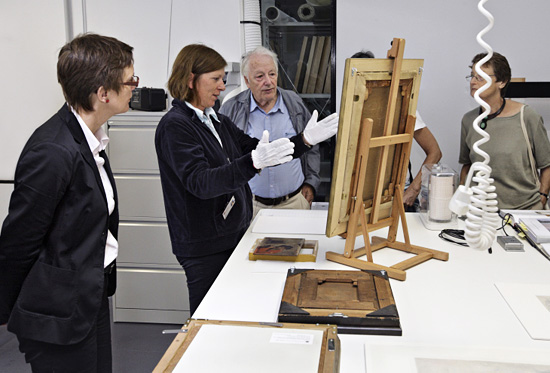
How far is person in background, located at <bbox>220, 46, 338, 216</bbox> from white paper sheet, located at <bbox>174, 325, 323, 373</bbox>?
68.6 inches

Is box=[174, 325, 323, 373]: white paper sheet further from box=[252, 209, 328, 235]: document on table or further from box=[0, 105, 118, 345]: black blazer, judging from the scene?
box=[252, 209, 328, 235]: document on table

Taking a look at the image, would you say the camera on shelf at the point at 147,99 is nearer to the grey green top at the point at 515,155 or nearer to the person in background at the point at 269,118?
the person in background at the point at 269,118

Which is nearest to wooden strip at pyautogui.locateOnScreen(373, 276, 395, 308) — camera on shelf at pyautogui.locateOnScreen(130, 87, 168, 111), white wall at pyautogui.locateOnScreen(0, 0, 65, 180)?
camera on shelf at pyautogui.locateOnScreen(130, 87, 168, 111)

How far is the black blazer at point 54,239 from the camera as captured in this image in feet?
4.89

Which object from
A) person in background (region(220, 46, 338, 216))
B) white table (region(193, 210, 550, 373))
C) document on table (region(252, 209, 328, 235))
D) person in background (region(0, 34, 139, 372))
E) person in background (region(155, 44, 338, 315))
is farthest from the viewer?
person in background (region(220, 46, 338, 216))

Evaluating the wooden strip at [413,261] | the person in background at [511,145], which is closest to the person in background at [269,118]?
the person in background at [511,145]

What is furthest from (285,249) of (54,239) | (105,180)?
(54,239)

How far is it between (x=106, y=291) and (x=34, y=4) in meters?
2.83

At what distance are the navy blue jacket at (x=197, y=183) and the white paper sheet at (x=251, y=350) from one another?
2.35ft

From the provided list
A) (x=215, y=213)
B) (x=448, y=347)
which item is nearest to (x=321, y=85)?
(x=215, y=213)

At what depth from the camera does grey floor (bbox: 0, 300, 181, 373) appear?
2.84 metres

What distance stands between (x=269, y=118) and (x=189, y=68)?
38.2 inches

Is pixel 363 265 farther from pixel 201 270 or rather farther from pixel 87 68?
pixel 87 68

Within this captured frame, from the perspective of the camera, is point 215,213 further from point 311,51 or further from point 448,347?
point 311,51
